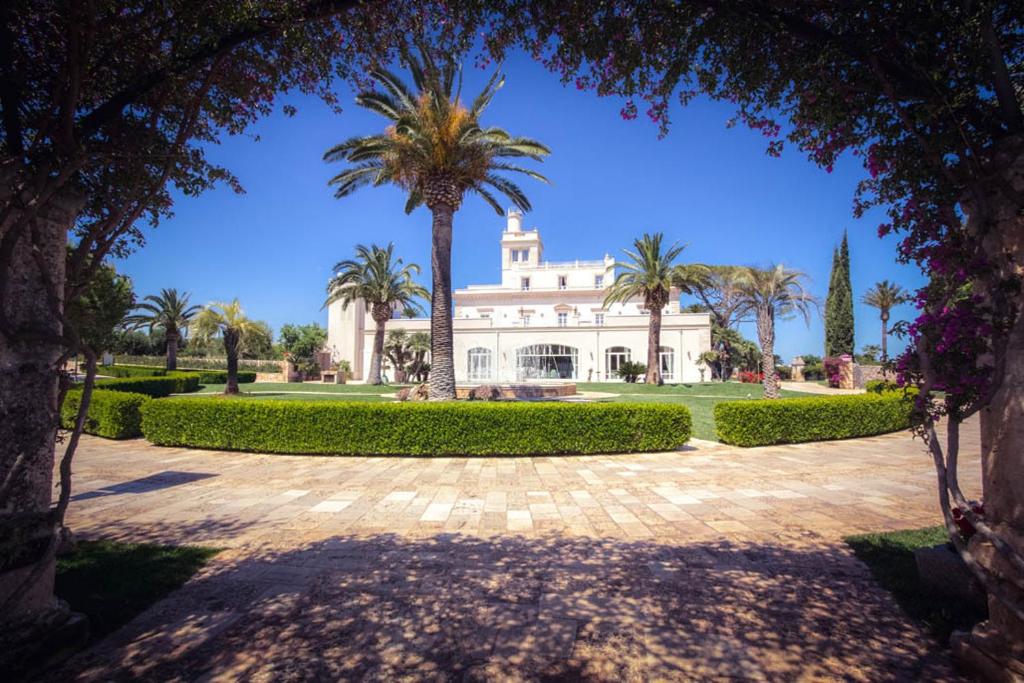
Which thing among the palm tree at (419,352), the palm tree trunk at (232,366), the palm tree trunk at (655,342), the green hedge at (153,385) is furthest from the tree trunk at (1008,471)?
the palm tree at (419,352)

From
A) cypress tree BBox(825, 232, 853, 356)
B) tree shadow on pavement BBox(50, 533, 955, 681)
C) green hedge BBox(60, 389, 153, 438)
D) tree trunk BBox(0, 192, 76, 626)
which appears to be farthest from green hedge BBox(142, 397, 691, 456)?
cypress tree BBox(825, 232, 853, 356)

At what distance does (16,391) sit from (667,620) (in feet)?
13.8

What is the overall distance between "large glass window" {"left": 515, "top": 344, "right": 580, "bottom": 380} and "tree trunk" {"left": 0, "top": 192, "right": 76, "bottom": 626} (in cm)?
3496

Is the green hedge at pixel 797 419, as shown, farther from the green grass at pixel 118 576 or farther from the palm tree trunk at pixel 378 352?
the palm tree trunk at pixel 378 352

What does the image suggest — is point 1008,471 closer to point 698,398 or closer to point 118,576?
point 118,576

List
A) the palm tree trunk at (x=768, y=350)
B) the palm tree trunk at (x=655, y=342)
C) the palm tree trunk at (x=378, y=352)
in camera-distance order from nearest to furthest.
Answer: the palm tree trunk at (x=768, y=350) < the palm tree trunk at (x=655, y=342) < the palm tree trunk at (x=378, y=352)

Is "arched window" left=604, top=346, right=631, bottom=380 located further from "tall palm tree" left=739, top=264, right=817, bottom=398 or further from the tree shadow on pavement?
the tree shadow on pavement

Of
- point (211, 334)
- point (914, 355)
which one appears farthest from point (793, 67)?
point (211, 334)

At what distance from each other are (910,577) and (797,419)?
7.84 metres

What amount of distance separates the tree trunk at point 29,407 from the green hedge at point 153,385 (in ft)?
50.4

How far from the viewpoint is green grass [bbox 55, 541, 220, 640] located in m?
3.05

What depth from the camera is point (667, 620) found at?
304 centimetres

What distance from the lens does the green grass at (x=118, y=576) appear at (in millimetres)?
3055

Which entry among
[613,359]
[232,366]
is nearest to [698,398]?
[613,359]
